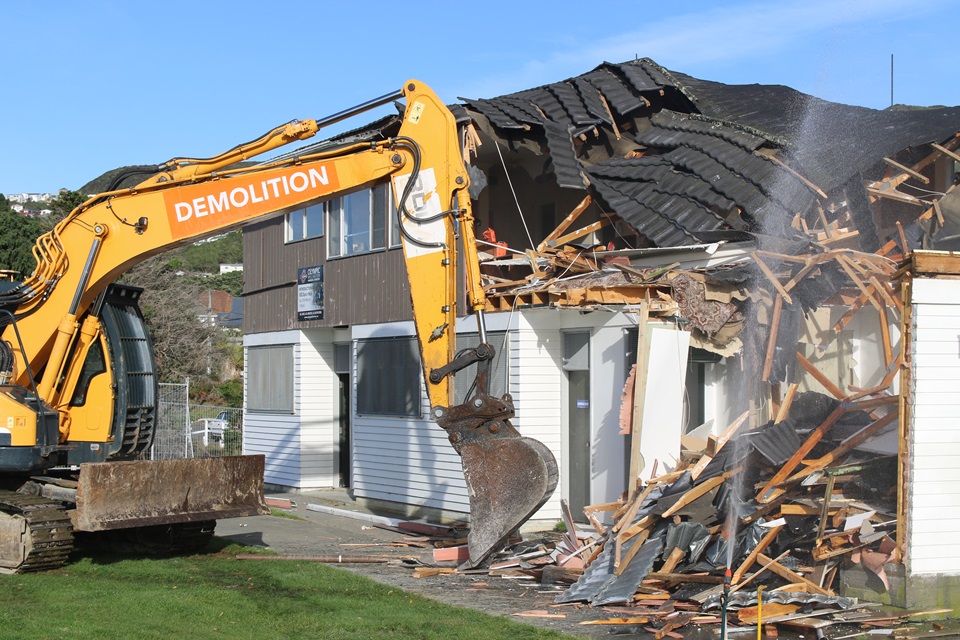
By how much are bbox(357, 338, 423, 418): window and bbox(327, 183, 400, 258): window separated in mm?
1771

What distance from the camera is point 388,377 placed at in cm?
1875

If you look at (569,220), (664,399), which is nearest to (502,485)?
(664,399)

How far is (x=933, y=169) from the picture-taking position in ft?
46.3

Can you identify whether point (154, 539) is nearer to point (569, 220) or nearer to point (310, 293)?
point (569, 220)

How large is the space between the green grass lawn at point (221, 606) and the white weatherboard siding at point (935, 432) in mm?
3464

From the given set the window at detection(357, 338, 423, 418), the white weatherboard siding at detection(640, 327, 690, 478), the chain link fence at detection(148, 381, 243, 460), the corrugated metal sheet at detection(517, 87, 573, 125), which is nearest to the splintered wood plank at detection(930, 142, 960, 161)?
the white weatherboard siding at detection(640, 327, 690, 478)

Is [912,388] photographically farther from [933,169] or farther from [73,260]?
[73,260]

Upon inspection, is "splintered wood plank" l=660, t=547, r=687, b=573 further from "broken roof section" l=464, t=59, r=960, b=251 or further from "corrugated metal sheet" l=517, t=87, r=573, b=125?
"corrugated metal sheet" l=517, t=87, r=573, b=125

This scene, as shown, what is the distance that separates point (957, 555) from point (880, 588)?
739 mm

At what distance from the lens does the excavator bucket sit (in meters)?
9.92

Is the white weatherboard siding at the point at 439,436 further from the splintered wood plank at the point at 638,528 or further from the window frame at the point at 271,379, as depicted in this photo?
the splintered wood plank at the point at 638,528

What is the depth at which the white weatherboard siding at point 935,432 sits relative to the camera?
950 centimetres

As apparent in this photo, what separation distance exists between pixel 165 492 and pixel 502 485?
4.13 m

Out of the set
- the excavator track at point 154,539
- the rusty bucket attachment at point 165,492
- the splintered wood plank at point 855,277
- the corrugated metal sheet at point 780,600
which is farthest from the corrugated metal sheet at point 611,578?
the excavator track at point 154,539
